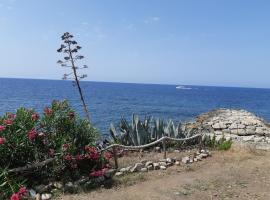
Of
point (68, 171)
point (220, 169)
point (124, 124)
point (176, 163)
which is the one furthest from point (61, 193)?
point (124, 124)

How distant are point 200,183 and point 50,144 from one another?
4.03m

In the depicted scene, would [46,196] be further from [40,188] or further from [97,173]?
[97,173]

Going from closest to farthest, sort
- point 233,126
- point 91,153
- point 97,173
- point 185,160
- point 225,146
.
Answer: point 97,173, point 91,153, point 185,160, point 225,146, point 233,126

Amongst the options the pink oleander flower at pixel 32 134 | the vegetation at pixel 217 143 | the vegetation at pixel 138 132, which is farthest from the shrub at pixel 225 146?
the pink oleander flower at pixel 32 134

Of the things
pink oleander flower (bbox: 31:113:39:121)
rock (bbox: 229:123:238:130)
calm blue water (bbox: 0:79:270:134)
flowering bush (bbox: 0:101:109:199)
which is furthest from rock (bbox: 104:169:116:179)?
rock (bbox: 229:123:238:130)

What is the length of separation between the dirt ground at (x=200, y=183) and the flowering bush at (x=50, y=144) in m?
0.89

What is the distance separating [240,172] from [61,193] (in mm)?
5499

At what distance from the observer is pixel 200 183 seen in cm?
1077

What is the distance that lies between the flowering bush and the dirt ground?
89 cm

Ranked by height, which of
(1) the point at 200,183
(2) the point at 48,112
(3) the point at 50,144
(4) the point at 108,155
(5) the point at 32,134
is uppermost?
(2) the point at 48,112

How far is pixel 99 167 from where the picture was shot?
10.9 m

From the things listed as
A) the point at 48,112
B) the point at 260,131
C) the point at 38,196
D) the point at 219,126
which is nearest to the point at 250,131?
the point at 260,131

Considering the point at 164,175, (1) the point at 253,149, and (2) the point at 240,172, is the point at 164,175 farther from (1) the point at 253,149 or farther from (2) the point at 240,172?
(1) the point at 253,149

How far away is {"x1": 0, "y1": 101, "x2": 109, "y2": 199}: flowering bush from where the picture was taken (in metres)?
9.66
